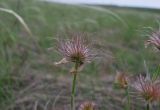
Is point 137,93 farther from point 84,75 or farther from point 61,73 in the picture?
point 61,73

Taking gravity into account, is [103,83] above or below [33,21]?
below

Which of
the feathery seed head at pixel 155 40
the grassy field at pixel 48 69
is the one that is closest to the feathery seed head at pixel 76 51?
the feathery seed head at pixel 155 40

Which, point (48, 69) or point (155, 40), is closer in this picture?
point (155, 40)

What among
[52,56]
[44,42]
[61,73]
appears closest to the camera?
[61,73]

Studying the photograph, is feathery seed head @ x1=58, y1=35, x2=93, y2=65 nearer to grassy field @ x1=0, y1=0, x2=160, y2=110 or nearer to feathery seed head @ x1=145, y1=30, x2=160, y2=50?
feathery seed head @ x1=145, y1=30, x2=160, y2=50

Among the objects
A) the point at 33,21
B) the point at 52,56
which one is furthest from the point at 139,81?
the point at 33,21

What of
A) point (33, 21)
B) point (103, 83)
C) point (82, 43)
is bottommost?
point (103, 83)

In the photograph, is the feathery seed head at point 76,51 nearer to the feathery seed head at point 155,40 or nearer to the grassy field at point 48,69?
the feathery seed head at point 155,40

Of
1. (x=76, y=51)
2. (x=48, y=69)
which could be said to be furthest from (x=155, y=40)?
(x=48, y=69)

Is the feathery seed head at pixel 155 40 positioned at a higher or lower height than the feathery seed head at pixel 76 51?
higher

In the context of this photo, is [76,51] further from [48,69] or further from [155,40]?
[48,69]

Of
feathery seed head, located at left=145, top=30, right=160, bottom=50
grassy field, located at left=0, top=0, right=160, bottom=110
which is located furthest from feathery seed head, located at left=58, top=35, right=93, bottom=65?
grassy field, located at left=0, top=0, right=160, bottom=110
